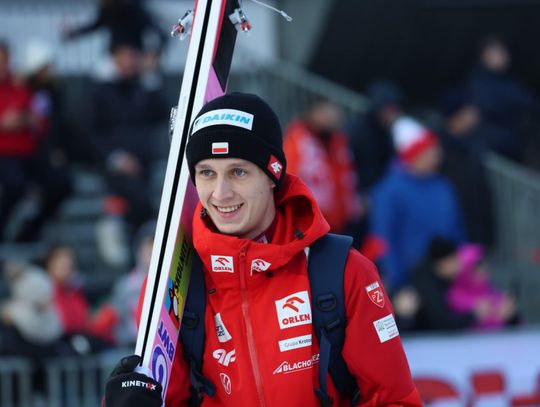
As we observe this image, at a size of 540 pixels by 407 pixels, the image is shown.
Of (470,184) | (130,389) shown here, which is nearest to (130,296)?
(470,184)

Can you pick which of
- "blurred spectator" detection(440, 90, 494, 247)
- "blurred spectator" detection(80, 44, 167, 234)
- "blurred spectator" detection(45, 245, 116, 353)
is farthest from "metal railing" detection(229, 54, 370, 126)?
"blurred spectator" detection(45, 245, 116, 353)

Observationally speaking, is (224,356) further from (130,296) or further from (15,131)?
(15,131)

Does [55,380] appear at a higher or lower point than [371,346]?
lower

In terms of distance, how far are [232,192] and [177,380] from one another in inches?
26.8

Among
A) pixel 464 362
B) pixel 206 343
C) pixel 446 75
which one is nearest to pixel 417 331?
pixel 464 362

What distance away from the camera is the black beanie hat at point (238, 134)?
13.2 feet

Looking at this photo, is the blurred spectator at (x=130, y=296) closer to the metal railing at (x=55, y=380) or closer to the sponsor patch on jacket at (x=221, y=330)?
the metal railing at (x=55, y=380)

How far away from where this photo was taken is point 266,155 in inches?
161

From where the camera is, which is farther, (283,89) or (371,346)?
(283,89)

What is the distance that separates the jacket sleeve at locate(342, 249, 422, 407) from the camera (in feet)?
13.1

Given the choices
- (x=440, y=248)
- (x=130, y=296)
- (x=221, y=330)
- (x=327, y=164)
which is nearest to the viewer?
(x=221, y=330)

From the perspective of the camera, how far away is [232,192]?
159 inches

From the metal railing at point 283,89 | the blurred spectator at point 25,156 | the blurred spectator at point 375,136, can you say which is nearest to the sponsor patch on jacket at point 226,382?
the blurred spectator at point 25,156

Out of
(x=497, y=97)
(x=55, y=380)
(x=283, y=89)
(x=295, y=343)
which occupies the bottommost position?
(x=55, y=380)
